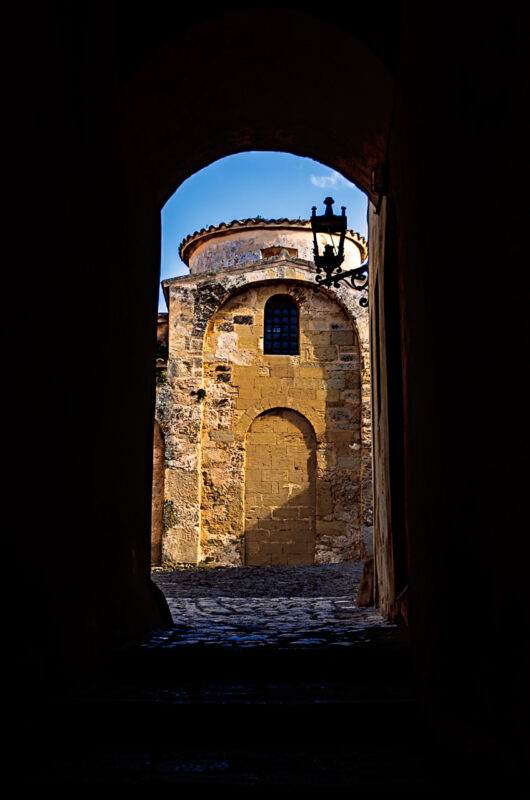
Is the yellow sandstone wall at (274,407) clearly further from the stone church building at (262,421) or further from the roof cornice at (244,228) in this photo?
the roof cornice at (244,228)

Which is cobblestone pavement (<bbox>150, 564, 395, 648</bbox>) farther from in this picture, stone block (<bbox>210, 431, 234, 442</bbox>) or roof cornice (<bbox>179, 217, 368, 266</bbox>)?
roof cornice (<bbox>179, 217, 368, 266</bbox>)

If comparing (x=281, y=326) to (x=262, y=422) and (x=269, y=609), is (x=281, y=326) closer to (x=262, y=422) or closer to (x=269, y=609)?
(x=262, y=422)

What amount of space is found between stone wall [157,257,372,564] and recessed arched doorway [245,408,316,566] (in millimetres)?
85

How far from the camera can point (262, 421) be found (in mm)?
14414

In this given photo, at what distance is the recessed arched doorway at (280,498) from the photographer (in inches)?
546

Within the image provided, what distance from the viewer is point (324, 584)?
30.8 ft

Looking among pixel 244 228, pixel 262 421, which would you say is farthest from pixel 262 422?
pixel 244 228

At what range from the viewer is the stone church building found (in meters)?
13.9

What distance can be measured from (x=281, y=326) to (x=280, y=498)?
3.74 metres

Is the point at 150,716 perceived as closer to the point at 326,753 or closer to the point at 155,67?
the point at 326,753

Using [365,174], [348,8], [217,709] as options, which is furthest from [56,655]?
[365,174]

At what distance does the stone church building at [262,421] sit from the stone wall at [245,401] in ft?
0.07

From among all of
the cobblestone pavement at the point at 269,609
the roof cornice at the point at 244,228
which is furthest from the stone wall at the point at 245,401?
the roof cornice at the point at 244,228

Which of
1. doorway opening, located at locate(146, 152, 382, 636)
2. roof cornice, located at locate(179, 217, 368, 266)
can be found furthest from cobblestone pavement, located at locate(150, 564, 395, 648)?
roof cornice, located at locate(179, 217, 368, 266)
